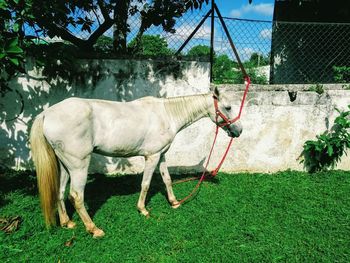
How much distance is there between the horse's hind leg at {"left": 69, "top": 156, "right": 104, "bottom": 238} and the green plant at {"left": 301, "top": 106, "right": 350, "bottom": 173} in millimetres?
4136

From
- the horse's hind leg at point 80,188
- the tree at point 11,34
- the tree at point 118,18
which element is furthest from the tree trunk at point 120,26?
the horse's hind leg at point 80,188

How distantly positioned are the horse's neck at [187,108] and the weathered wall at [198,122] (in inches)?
47.0

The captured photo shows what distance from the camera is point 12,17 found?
3.62 metres

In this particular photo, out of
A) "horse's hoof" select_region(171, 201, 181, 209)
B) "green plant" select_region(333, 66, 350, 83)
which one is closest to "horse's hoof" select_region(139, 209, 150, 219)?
"horse's hoof" select_region(171, 201, 181, 209)

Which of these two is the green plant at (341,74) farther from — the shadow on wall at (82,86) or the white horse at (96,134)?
the white horse at (96,134)

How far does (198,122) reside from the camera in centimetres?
570

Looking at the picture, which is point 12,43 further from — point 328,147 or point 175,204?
point 328,147

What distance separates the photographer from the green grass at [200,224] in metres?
3.36

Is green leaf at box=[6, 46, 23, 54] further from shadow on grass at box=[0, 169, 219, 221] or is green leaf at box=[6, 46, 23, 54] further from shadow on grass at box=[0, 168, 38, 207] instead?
shadow on grass at box=[0, 168, 38, 207]

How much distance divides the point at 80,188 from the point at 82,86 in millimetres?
2339

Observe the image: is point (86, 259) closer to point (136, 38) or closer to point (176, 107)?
point (176, 107)

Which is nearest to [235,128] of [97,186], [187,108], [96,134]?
[187,108]

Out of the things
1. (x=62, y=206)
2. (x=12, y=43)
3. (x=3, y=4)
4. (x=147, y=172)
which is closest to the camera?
(x=3, y=4)

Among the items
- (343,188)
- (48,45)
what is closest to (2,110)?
(48,45)
